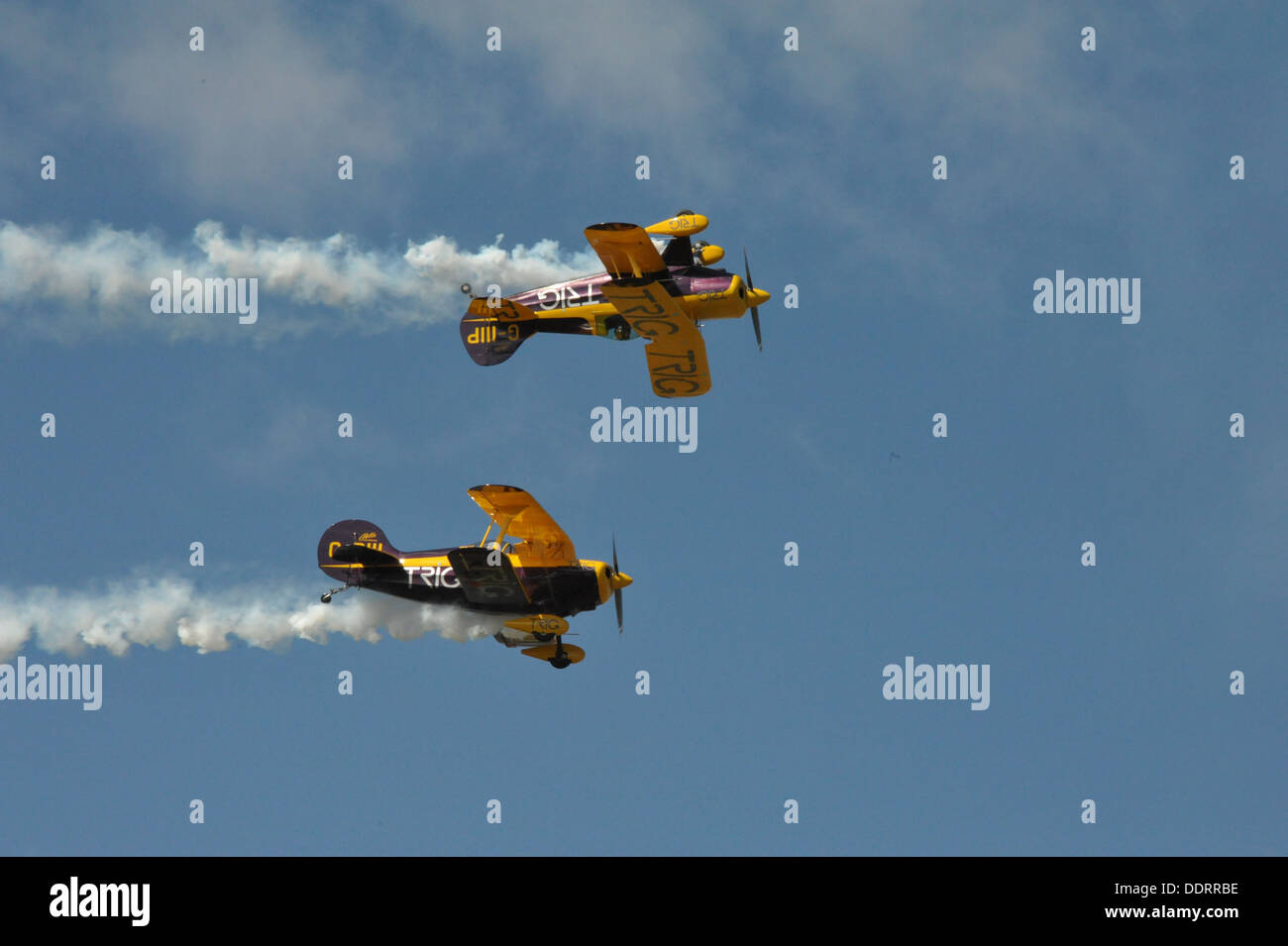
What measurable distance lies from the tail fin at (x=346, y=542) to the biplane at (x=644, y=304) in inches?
226

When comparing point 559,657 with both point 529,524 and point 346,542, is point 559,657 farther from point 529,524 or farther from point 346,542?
point 346,542

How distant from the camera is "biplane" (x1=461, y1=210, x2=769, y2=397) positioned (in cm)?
4503

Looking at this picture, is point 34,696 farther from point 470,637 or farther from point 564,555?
point 564,555

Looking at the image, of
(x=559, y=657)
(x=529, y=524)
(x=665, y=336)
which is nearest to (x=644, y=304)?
(x=665, y=336)

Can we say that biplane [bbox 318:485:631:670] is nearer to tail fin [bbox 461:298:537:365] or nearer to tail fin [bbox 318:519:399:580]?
tail fin [bbox 318:519:399:580]

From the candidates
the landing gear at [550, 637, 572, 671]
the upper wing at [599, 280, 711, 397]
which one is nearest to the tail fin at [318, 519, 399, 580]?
the landing gear at [550, 637, 572, 671]

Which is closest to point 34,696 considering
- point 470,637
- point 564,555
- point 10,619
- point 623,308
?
point 10,619

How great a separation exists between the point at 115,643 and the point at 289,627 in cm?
444

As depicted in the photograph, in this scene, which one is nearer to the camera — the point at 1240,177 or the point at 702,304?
the point at 702,304

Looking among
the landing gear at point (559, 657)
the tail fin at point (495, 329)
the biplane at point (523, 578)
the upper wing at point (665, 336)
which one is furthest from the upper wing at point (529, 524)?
the tail fin at point (495, 329)

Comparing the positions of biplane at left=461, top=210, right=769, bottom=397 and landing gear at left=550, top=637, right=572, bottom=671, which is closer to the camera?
biplane at left=461, top=210, right=769, bottom=397

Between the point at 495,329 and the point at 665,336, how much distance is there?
537 centimetres

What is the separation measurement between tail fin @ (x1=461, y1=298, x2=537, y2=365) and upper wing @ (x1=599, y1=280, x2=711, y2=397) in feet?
9.33

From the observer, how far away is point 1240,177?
2167 inches
